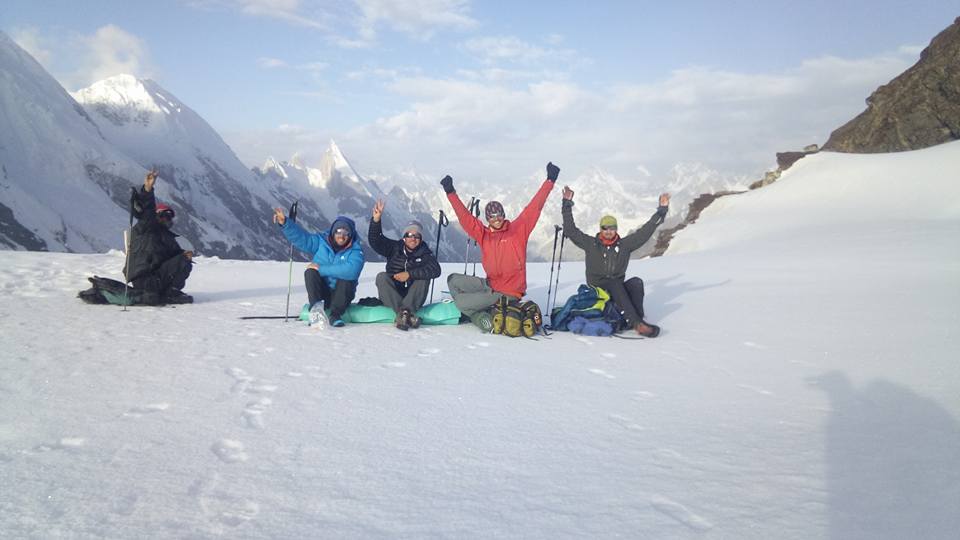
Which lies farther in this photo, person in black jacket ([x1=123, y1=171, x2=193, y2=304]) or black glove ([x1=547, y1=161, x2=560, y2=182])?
black glove ([x1=547, y1=161, x2=560, y2=182])

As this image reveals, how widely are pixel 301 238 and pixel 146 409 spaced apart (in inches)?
192

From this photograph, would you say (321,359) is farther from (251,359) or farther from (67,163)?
(67,163)

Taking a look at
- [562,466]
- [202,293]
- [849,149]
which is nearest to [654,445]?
[562,466]

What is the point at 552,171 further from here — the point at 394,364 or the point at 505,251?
the point at 394,364

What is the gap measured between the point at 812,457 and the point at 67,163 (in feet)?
622

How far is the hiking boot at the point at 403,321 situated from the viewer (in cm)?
836

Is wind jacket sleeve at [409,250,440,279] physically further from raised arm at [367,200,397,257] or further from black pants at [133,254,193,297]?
black pants at [133,254,193,297]

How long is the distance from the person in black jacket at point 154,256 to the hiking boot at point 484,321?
5.17 metres

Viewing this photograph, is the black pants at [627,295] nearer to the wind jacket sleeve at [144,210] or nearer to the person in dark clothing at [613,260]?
the person in dark clothing at [613,260]

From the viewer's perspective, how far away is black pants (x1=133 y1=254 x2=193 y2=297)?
30.0ft

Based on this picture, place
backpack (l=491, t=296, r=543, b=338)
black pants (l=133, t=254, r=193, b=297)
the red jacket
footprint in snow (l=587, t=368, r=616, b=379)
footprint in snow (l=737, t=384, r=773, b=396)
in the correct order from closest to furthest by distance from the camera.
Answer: footprint in snow (l=737, t=384, r=773, b=396) < footprint in snow (l=587, t=368, r=616, b=379) < backpack (l=491, t=296, r=543, b=338) < the red jacket < black pants (l=133, t=254, r=193, b=297)

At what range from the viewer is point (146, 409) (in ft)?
13.8

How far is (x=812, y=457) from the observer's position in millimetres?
3828

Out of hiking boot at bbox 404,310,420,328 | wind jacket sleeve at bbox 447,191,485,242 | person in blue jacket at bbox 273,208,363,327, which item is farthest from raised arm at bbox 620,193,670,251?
person in blue jacket at bbox 273,208,363,327
